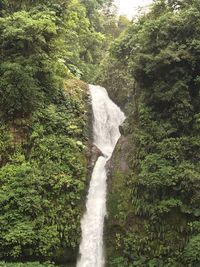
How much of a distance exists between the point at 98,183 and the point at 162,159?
306 cm

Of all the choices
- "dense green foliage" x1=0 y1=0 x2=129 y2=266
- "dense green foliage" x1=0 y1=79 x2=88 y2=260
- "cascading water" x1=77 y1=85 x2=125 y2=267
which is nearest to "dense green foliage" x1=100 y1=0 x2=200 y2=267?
"cascading water" x1=77 y1=85 x2=125 y2=267

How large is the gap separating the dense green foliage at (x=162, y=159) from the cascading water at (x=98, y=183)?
45 cm

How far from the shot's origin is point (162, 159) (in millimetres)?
13281

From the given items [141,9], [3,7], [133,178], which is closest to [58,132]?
[133,178]

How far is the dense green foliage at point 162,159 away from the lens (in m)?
12.3

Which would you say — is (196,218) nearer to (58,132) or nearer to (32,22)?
(58,132)

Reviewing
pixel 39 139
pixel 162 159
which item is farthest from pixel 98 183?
pixel 162 159

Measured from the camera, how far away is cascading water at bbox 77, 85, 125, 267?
42.7 feet

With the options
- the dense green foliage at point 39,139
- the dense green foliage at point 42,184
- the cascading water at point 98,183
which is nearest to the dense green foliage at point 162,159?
the cascading water at point 98,183

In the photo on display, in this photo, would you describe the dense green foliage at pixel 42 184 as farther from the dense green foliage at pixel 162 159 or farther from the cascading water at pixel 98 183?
the dense green foliage at pixel 162 159

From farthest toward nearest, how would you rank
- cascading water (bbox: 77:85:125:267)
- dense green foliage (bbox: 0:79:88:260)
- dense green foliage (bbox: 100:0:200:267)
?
cascading water (bbox: 77:85:125:267), dense green foliage (bbox: 100:0:200:267), dense green foliage (bbox: 0:79:88:260)

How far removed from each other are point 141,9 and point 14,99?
1086 cm

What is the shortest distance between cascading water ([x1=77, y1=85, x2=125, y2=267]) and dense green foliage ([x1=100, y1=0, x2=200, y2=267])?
0.45 meters

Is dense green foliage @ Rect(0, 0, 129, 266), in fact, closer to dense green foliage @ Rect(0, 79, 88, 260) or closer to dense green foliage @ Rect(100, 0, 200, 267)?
dense green foliage @ Rect(0, 79, 88, 260)
